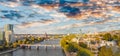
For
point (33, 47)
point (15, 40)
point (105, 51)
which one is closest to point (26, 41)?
point (33, 47)

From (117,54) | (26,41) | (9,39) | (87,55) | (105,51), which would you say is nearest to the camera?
(117,54)

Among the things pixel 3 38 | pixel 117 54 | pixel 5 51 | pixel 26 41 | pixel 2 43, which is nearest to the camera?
pixel 117 54

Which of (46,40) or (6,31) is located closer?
(6,31)

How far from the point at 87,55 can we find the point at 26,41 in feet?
46.9

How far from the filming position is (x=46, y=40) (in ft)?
91.8

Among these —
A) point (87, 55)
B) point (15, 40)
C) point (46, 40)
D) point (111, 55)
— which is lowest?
point (46, 40)

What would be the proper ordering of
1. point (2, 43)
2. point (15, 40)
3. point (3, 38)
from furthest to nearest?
point (15, 40) → point (3, 38) → point (2, 43)

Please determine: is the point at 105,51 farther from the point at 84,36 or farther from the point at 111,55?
the point at 84,36

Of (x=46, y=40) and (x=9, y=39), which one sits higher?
(x=9, y=39)

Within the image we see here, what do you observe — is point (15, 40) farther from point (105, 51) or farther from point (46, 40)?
point (105, 51)

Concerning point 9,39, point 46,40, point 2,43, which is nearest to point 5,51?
point 2,43

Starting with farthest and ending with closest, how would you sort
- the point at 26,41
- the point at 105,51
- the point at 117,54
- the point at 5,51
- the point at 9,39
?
the point at 26,41
the point at 9,39
the point at 5,51
the point at 105,51
the point at 117,54

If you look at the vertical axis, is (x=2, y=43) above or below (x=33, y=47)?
above

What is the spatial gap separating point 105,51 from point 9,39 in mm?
11492
